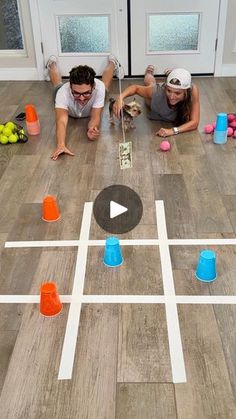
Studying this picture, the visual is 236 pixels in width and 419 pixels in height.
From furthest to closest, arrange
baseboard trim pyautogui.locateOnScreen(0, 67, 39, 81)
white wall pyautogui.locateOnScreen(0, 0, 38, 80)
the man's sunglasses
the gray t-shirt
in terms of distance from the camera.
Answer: baseboard trim pyautogui.locateOnScreen(0, 67, 39, 81)
white wall pyautogui.locateOnScreen(0, 0, 38, 80)
the gray t-shirt
the man's sunglasses

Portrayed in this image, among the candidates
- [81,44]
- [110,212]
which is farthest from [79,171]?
[81,44]

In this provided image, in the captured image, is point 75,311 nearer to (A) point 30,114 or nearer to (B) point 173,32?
(A) point 30,114

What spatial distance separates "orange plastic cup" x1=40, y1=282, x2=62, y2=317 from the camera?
1440 mm

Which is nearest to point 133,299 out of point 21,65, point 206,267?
point 206,267

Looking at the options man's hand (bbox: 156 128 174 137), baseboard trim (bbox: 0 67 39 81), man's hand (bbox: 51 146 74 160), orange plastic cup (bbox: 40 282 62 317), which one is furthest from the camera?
baseboard trim (bbox: 0 67 39 81)

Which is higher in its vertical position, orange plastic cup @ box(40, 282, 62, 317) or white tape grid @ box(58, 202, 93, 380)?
orange plastic cup @ box(40, 282, 62, 317)

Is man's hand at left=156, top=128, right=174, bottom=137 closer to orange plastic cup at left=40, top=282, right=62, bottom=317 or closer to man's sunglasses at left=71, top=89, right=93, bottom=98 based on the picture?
man's sunglasses at left=71, top=89, right=93, bottom=98

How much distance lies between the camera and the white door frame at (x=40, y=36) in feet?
12.3

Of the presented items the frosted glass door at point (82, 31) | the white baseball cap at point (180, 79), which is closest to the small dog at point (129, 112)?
the white baseball cap at point (180, 79)

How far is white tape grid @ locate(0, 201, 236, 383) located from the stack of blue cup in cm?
93

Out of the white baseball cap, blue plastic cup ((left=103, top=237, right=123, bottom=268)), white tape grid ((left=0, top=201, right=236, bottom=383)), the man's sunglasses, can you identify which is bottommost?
white tape grid ((left=0, top=201, right=236, bottom=383))

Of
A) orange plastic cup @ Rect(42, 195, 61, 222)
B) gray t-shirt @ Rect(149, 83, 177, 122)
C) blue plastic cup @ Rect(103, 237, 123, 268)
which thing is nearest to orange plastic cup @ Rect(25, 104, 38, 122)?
gray t-shirt @ Rect(149, 83, 177, 122)

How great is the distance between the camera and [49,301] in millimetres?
1458

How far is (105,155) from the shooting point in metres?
2.61
